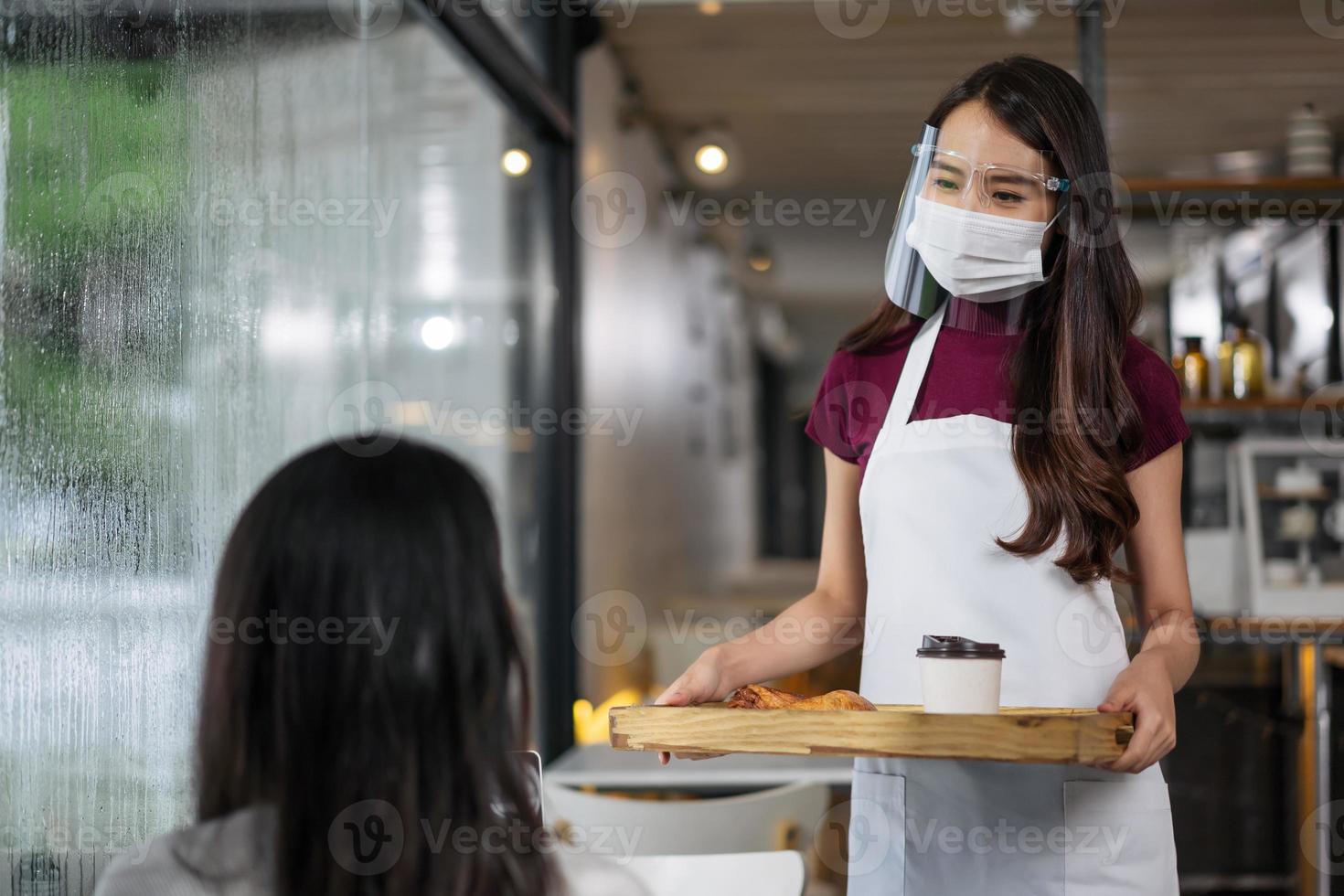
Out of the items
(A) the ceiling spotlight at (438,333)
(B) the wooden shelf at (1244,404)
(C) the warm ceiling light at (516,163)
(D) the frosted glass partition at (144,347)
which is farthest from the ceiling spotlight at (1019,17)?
(D) the frosted glass partition at (144,347)

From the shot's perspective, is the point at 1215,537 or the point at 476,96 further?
the point at 1215,537

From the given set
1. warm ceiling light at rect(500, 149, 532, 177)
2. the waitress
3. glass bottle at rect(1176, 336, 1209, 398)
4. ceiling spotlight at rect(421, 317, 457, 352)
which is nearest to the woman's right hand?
the waitress

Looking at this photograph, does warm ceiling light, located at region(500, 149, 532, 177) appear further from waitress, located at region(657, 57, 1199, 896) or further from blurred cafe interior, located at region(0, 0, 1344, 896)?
waitress, located at region(657, 57, 1199, 896)

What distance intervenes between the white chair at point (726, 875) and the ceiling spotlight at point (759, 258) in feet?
23.3

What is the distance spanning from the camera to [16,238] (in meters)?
1.17

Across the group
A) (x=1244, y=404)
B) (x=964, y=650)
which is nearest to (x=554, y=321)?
(x=1244, y=404)

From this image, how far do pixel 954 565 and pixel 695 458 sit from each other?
681 centimetres

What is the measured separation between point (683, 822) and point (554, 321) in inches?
75.2

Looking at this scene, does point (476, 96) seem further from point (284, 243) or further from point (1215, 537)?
point (1215, 537)

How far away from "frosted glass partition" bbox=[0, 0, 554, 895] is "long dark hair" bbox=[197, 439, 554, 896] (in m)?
0.44

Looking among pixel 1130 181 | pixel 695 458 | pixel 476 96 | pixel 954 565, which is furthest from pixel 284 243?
pixel 695 458

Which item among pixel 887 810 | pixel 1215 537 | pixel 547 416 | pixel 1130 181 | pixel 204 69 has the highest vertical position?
pixel 1130 181

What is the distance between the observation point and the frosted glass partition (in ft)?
3.92

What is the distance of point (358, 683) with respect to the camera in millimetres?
844
